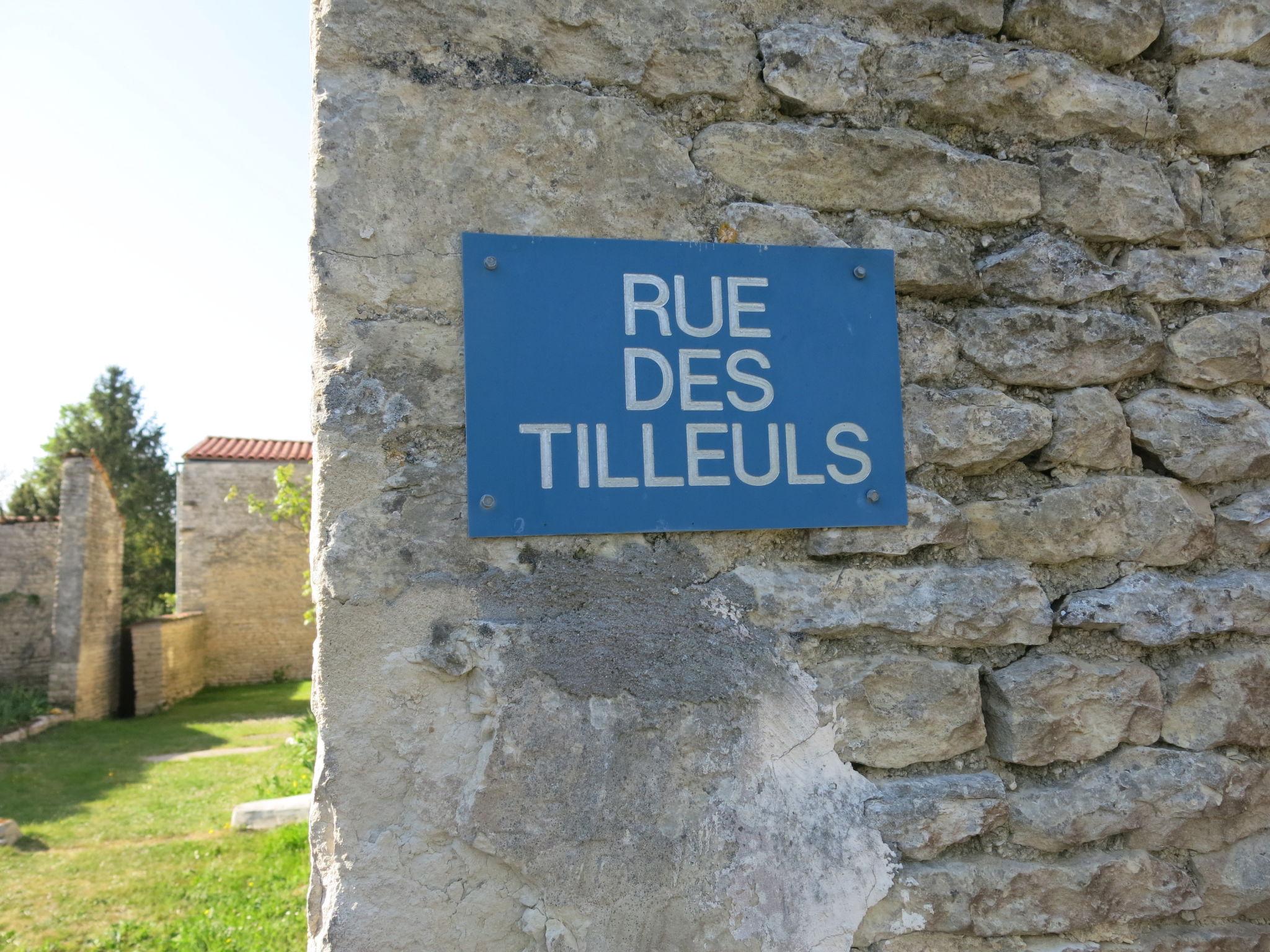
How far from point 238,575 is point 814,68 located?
15.5 metres

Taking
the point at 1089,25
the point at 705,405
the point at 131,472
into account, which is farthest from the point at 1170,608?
the point at 131,472

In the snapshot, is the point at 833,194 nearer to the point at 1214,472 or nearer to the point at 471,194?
the point at 471,194

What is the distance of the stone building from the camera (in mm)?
11102

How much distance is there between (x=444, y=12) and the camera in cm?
148

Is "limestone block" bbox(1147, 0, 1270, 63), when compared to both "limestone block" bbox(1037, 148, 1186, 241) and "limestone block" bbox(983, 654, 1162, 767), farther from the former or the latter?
"limestone block" bbox(983, 654, 1162, 767)

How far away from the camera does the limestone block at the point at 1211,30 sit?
69.2 inches

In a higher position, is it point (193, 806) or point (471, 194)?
point (471, 194)

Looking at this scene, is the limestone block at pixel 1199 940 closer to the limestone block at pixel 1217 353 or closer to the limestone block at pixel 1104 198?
the limestone block at pixel 1217 353

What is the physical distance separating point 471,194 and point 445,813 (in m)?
0.96

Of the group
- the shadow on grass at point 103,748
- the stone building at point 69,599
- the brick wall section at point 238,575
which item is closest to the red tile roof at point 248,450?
the brick wall section at point 238,575

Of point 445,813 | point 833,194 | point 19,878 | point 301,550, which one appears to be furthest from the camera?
point 301,550

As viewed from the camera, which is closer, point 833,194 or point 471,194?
point 471,194

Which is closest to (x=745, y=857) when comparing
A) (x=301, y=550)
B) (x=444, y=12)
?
(x=444, y=12)

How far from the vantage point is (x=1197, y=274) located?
67.3 inches
